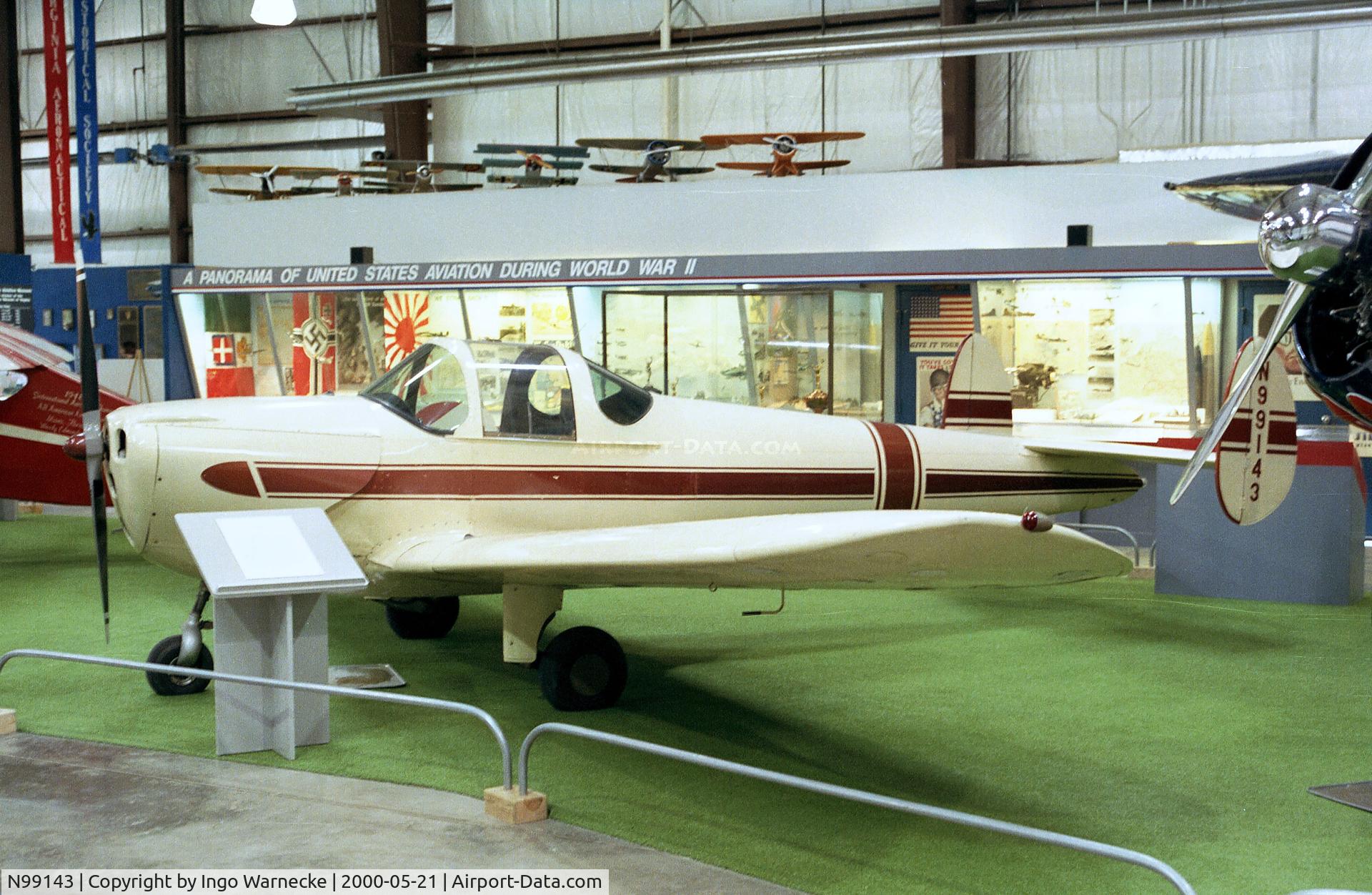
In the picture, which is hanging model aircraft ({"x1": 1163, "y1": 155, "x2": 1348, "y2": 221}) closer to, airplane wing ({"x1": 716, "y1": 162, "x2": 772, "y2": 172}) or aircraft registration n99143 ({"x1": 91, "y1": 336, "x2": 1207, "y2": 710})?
aircraft registration n99143 ({"x1": 91, "y1": 336, "x2": 1207, "y2": 710})

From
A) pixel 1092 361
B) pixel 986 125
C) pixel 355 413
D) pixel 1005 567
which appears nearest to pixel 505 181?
pixel 986 125

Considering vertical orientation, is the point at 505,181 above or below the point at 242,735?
above

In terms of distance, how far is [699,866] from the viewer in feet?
14.4

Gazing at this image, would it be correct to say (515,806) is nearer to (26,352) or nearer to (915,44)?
(26,352)

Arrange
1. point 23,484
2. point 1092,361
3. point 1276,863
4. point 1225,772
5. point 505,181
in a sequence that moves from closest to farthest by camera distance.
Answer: point 1276,863 → point 1225,772 → point 23,484 → point 1092,361 → point 505,181

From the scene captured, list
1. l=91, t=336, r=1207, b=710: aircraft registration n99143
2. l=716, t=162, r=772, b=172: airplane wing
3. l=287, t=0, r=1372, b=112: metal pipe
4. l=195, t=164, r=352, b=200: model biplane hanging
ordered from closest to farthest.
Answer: l=91, t=336, r=1207, b=710: aircraft registration n99143, l=287, t=0, r=1372, b=112: metal pipe, l=716, t=162, r=772, b=172: airplane wing, l=195, t=164, r=352, b=200: model biplane hanging

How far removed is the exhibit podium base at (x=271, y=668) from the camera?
5742 mm

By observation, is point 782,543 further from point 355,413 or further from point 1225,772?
point 355,413

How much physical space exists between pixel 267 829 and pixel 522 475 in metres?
2.57

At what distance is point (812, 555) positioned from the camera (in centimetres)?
457

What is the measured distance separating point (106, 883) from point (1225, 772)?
4289 mm

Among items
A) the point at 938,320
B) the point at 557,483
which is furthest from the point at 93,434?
the point at 938,320

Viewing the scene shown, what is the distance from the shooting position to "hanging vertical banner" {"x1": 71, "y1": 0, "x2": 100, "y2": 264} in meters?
16.5

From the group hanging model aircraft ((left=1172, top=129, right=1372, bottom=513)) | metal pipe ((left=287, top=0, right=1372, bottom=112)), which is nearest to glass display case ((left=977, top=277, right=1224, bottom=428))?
metal pipe ((left=287, top=0, right=1372, bottom=112))
